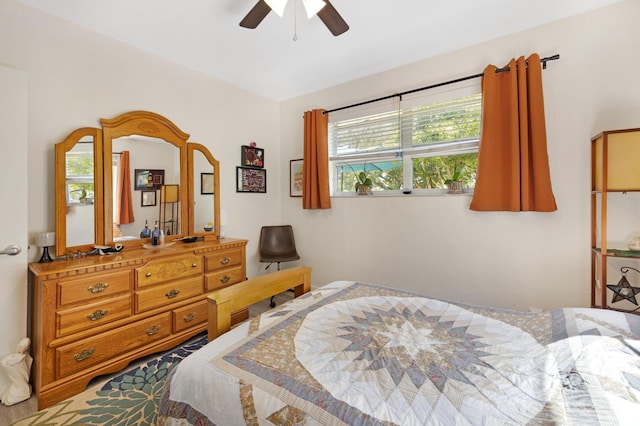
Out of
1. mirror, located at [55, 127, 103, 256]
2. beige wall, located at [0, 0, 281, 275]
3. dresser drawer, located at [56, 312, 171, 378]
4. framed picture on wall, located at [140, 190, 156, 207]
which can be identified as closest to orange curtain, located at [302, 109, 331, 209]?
beige wall, located at [0, 0, 281, 275]

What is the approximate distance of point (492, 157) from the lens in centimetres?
229

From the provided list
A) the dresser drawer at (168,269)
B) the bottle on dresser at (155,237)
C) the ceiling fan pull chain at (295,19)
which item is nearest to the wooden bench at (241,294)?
the dresser drawer at (168,269)

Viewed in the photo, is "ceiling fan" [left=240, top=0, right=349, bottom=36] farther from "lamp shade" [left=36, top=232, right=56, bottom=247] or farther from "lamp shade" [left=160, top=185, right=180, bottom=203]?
"lamp shade" [left=36, top=232, right=56, bottom=247]

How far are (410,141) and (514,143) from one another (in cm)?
92

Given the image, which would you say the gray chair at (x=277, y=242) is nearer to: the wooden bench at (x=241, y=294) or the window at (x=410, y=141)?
the window at (x=410, y=141)

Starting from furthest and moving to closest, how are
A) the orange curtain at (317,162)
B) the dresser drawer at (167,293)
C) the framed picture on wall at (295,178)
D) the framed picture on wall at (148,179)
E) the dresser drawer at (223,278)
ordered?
the framed picture on wall at (295,178), the orange curtain at (317,162), the dresser drawer at (223,278), the framed picture on wall at (148,179), the dresser drawer at (167,293)

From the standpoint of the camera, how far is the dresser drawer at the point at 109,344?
5.71ft

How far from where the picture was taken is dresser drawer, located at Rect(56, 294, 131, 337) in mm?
1726

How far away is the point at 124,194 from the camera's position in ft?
7.74

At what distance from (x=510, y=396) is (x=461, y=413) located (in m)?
0.19

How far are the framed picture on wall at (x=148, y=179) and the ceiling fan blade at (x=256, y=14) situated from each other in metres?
1.51

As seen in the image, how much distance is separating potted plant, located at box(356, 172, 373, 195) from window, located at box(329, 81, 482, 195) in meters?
0.07

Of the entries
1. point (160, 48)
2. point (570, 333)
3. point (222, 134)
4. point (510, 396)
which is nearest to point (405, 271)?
point (570, 333)

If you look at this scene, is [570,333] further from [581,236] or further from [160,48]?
[160,48]
